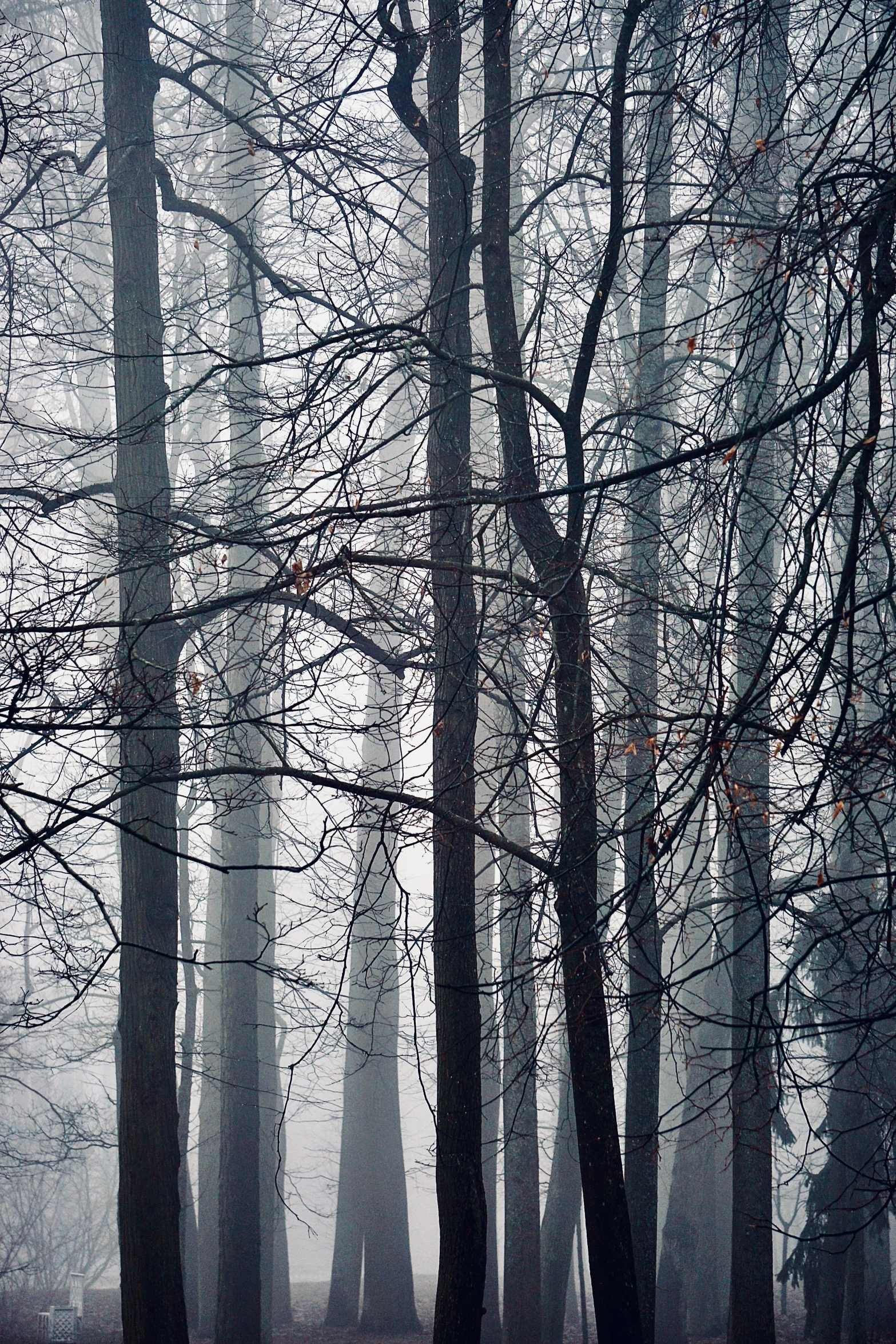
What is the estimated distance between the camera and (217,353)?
551cm

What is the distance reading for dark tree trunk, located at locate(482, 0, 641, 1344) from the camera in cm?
569

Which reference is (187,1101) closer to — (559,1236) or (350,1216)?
(350,1216)

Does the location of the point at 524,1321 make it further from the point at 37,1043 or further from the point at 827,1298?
the point at 37,1043

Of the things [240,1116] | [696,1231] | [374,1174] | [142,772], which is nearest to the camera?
[142,772]

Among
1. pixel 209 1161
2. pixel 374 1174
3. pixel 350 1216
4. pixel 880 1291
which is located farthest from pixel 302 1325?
pixel 880 1291

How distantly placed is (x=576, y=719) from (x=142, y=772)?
102 inches

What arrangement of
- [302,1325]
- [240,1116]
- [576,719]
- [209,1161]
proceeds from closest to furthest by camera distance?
[576,719] < [240,1116] < [209,1161] < [302,1325]

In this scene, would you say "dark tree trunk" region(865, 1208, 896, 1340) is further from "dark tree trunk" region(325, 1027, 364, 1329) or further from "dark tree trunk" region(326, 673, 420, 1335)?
"dark tree trunk" region(325, 1027, 364, 1329)

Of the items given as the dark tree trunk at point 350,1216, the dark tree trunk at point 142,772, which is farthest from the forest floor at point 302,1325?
the dark tree trunk at point 142,772

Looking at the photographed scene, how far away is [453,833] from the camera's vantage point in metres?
6.77

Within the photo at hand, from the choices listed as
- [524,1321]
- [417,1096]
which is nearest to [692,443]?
[524,1321]

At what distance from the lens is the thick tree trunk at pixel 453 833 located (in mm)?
6477

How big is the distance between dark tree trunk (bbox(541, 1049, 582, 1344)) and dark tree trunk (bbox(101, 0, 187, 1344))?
6.84 meters

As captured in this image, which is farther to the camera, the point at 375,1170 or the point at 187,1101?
the point at 187,1101
